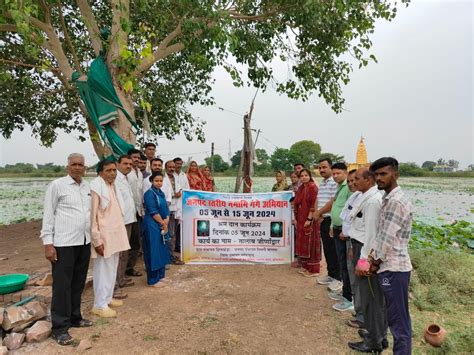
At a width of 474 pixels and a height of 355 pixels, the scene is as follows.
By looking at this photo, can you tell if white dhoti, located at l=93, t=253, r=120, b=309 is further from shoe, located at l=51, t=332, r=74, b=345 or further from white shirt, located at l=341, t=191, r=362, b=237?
white shirt, located at l=341, t=191, r=362, b=237

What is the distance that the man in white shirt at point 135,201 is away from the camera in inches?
176

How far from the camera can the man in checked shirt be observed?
233cm

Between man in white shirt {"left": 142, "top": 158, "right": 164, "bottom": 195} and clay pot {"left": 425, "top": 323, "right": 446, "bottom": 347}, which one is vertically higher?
man in white shirt {"left": 142, "top": 158, "right": 164, "bottom": 195}

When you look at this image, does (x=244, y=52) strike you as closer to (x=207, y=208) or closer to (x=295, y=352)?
(x=207, y=208)

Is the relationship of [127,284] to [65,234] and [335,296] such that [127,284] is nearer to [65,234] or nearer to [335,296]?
[65,234]

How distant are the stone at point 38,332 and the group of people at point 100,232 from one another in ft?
0.31

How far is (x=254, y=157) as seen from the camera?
732 cm

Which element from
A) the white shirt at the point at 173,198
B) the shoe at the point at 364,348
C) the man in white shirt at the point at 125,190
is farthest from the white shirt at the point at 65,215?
the shoe at the point at 364,348

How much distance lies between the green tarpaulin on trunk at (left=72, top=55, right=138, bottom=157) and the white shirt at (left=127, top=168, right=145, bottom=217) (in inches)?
25.7

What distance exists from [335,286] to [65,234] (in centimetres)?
337

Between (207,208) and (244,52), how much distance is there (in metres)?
3.35

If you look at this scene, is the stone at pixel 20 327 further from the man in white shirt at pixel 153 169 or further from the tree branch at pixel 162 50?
the tree branch at pixel 162 50

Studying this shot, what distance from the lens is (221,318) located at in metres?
3.46

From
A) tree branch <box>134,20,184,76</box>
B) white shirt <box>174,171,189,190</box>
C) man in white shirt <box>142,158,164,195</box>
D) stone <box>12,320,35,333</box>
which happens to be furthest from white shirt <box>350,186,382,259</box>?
tree branch <box>134,20,184,76</box>
